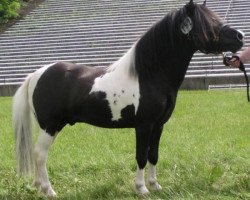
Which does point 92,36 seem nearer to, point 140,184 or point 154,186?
point 154,186

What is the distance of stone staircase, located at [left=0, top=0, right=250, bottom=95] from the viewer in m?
15.6

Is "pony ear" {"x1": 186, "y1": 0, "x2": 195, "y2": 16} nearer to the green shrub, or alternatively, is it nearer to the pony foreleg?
the pony foreleg

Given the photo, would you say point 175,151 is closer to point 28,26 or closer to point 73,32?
point 73,32

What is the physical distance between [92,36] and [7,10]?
699 centimetres

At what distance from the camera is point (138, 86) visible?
3.93 m

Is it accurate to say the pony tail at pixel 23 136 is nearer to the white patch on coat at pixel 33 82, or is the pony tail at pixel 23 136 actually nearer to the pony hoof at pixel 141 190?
the white patch on coat at pixel 33 82

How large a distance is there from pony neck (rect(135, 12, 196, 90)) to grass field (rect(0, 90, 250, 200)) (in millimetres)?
1034

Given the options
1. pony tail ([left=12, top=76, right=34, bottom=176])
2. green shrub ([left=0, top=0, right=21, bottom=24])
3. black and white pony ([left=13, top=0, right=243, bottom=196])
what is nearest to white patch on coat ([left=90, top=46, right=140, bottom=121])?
black and white pony ([left=13, top=0, right=243, bottom=196])

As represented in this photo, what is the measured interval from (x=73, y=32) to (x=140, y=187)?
1801 cm

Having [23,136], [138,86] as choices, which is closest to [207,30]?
[138,86]

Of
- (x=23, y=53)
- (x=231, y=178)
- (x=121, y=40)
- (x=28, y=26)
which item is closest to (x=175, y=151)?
(x=231, y=178)

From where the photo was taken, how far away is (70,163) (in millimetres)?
5344

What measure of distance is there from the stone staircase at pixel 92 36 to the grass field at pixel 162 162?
716 centimetres

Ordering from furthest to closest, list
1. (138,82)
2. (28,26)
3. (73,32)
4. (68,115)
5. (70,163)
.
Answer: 1. (28,26)
2. (73,32)
3. (70,163)
4. (68,115)
5. (138,82)
